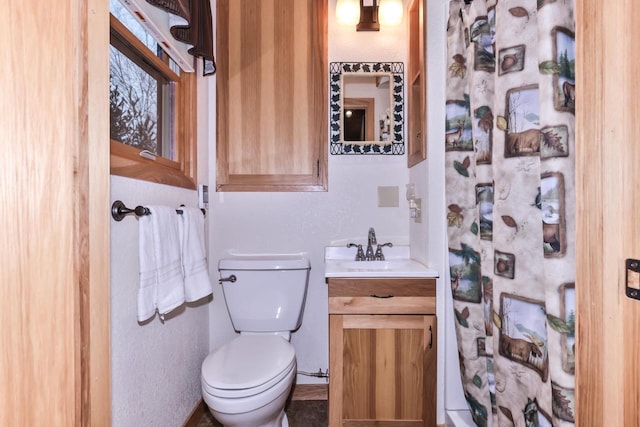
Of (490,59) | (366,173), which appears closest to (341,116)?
(366,173)

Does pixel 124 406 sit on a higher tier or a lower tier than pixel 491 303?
lower

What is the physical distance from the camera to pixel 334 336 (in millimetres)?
1591

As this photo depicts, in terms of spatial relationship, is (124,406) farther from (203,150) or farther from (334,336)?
(203,150)

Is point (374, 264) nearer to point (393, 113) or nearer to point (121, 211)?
point (393, 113)

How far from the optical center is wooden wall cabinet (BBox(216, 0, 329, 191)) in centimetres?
208

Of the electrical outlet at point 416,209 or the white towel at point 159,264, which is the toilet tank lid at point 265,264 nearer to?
the white towel at point 159,264

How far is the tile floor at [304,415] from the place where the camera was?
1839 mm

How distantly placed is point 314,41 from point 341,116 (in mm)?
478

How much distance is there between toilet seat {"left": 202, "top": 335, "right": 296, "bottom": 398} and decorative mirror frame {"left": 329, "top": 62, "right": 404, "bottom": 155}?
1161 millimetres

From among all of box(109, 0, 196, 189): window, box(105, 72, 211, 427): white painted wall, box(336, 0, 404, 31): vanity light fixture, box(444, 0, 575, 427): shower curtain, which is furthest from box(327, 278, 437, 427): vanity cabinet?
box(336, 0, 404, 31): vanity light fixture

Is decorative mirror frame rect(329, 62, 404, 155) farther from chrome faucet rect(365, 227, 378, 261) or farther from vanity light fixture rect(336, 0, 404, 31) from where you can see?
chrome faucet rect(365, 227, 378, 261)

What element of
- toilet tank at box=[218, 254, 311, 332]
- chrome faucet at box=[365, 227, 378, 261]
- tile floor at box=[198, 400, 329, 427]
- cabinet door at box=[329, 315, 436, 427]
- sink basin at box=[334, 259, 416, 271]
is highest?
chrome faucet at box=[365, 227, 378, 261]

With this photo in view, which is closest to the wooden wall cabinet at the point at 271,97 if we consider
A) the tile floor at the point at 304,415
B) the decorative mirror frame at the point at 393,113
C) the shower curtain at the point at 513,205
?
the decorative mirror frame at the point at 393,113

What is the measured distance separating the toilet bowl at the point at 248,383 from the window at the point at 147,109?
2.72 feet
